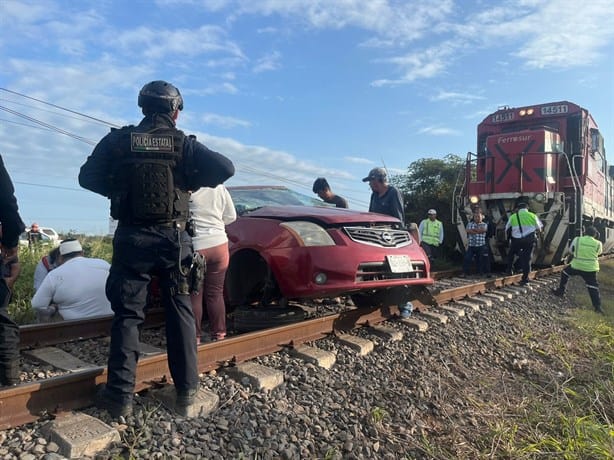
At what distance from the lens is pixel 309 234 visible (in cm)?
421

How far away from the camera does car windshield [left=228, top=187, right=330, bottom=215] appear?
5.64 m

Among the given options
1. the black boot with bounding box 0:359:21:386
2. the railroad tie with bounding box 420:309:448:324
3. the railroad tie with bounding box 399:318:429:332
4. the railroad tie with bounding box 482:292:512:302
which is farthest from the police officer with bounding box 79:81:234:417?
the railroad tie with bounding box 482:292:512:302

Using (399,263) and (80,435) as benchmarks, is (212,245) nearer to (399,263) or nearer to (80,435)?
(399,263)

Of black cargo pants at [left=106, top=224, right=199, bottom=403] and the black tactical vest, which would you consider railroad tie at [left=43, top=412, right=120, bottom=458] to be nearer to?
black cargo pants at [left=106, top=224, right=199, bottom=403]

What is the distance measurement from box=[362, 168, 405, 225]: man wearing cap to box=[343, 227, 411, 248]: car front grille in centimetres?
102

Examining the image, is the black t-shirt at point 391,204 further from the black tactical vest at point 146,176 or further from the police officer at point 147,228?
the black tactical vest at point 146,176

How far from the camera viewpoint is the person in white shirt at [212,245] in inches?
152

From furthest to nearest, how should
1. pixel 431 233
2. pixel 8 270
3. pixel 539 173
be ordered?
pixel 431 233
pixel 539 173
pixel 8 270

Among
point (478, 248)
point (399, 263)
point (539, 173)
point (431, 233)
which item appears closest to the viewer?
point (399, 263)

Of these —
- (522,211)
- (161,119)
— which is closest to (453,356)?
(161,119)

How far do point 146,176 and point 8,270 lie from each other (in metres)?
1.19

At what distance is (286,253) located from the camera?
4148 millimetres

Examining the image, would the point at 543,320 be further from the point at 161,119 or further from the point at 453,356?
the point at 161,119

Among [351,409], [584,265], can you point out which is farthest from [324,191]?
[584,265]
